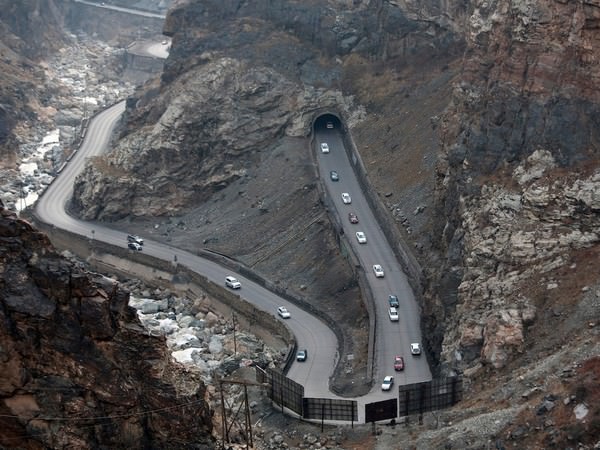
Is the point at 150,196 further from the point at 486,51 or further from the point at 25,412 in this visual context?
the point at 25,412

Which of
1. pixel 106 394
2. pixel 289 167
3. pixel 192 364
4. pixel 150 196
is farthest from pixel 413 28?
pixel 106 394

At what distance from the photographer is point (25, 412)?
1822 inches

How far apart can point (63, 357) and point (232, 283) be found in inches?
1773

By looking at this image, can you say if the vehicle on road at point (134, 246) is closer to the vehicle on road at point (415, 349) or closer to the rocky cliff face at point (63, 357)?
the vehicle on road at point (415, 349)

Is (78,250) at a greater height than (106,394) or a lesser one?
lesser

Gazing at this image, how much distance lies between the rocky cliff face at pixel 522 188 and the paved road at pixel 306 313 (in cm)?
506

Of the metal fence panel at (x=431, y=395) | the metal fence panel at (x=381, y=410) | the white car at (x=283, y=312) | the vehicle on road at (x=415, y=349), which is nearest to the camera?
the metal fence panel at (x=431, y=395)

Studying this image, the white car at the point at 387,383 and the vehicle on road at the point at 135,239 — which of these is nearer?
the white car at the point at 387,383

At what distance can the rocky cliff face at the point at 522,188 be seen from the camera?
207 feet

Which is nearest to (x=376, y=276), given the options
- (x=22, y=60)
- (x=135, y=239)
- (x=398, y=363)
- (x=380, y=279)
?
(x=380, y=279)

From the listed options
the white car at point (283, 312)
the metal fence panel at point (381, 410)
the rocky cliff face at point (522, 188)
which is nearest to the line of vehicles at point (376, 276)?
the white car at point (283, 312)

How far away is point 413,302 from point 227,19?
49388 mm

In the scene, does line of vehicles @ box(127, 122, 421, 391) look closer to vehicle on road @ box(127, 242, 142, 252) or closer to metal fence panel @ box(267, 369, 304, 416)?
vehicle on road @ box(127, 242, 142, 252)

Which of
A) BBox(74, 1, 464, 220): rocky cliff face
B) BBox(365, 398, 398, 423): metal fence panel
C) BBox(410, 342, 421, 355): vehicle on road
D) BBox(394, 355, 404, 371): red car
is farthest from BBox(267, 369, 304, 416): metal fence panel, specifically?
BBox(74, 1, 464, 220): rocky cliff face
